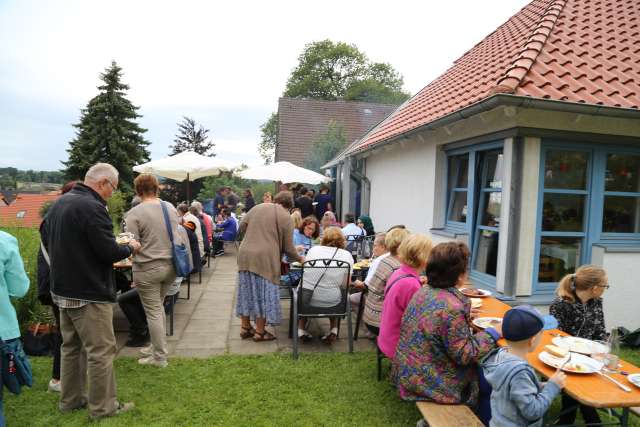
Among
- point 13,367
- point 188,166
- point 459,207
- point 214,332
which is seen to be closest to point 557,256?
point 459,207

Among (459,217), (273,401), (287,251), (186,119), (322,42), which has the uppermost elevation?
(322,42)

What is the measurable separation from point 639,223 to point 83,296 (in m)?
6.13

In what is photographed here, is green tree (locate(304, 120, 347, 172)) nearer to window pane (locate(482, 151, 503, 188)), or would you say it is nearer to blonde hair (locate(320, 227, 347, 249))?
window pane (locate(482, 151, 503, 188))

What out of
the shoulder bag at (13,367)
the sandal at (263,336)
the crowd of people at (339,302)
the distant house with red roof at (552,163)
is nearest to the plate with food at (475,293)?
the distant house with red roof at (552,163)

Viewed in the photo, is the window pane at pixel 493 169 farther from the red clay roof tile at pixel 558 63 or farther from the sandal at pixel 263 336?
the sandal at pixel 263 336

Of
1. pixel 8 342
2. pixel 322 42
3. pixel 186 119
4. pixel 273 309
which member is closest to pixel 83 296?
pixel 8 342

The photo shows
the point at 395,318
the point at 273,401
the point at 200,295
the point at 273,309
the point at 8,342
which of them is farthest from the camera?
the point at 200,295

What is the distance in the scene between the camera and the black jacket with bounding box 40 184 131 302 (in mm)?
3020

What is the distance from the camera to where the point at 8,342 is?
288 centimetres

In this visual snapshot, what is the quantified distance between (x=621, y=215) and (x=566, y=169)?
106cm

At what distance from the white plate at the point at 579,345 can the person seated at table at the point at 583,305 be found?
0.53 metres

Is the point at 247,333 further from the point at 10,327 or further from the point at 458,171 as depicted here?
the point at 458,171

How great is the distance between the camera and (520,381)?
2166 mm

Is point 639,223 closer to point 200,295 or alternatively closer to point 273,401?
point 273,401
